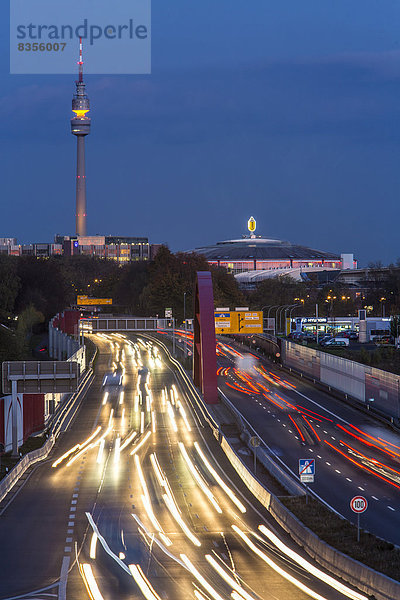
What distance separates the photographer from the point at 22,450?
149ft

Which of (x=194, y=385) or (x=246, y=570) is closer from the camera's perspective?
(x=246, y=570)

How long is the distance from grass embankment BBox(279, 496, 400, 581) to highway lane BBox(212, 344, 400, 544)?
1.87 m

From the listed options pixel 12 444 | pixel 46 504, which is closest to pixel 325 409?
pixel 12 444

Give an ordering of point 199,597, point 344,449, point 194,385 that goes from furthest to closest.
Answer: point 194,385 → point 344,449 → point 199,597

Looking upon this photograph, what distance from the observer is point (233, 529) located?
2939 centimetres

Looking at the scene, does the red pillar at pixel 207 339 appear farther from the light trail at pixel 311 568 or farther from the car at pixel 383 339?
the car at pixel 383 339

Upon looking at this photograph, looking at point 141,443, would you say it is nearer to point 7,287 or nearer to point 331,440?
point 331,440

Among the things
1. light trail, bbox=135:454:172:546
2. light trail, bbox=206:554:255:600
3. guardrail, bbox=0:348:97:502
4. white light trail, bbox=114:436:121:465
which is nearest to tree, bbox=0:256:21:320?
guardrail, bbox=0:348:97:502

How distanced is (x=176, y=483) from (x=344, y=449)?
44.1 ft

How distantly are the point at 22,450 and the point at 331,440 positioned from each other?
680 inches

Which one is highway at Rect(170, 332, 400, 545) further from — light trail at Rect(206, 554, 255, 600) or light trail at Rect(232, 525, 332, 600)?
light trail at Rect(206, 554, 255, 600)

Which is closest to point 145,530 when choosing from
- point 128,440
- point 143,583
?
point 143,583

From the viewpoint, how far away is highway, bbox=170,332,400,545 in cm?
3544

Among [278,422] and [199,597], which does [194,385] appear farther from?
[199,597]
